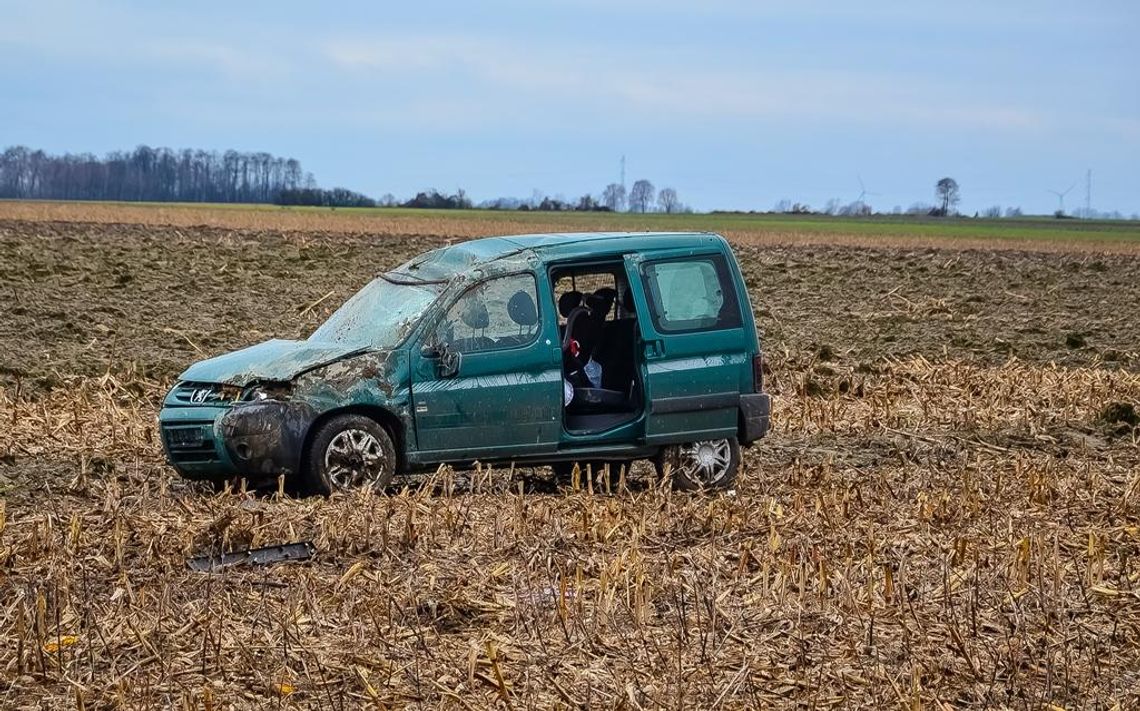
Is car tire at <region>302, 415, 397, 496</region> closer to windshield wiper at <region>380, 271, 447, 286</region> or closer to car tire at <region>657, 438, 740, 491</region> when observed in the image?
windshield wiper at <region>380, 271, 447, 286</region>

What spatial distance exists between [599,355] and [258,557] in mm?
4350

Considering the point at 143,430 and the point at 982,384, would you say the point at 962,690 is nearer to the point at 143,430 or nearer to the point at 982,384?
the point at 143,430

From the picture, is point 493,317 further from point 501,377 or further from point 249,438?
point 249,438

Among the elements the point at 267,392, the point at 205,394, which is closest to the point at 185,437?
the point at 205,394

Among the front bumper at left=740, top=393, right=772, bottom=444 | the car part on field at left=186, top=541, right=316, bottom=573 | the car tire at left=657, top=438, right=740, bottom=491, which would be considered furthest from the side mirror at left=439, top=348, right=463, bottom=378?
the car part on field at left=186, top=541, right=316, bottom=573

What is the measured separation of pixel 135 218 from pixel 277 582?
1602 inches

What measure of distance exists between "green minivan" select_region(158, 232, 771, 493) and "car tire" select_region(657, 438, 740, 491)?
0.01 meters

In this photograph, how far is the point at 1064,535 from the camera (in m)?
9.21

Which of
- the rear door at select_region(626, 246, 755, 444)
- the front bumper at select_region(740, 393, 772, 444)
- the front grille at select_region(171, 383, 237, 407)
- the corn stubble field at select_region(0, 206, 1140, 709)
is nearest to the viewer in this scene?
the corn stubble field at select_region(0, 206, 1140, 709)

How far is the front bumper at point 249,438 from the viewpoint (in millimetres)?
10367

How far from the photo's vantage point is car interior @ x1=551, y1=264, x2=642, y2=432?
38.2 ft

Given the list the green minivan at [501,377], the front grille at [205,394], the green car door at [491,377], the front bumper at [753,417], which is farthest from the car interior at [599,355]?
the front grille at [205,394]

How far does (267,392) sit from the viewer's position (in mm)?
10523

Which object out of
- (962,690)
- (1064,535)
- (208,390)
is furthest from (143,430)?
(962,690)
